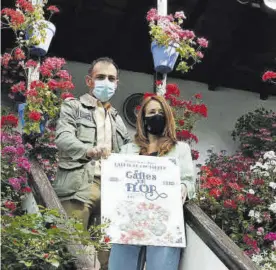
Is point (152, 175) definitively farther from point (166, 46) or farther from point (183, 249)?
point (166, 46)

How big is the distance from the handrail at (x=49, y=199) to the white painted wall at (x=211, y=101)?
13.0ft

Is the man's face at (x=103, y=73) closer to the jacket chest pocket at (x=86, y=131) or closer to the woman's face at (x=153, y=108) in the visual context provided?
the jacket chest pocket at (x=86, y=131)

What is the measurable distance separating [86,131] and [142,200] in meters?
0.72

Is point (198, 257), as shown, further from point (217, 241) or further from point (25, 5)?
point (25, 5)

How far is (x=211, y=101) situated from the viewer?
930cm

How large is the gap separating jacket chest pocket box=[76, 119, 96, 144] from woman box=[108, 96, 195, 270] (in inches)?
9.7

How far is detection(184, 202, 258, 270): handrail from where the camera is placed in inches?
147

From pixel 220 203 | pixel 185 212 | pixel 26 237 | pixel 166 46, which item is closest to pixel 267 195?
pixel 220 203

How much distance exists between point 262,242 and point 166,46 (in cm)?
213

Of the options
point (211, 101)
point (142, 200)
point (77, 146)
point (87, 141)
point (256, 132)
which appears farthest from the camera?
point (211, 101)

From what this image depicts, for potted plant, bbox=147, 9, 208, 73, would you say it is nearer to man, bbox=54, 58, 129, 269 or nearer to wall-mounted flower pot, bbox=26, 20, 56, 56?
wall-mounted flower pot, bbox=26, 20, 56, 56

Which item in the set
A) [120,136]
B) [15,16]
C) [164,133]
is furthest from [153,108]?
[15,16]

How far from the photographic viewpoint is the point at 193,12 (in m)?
8.30

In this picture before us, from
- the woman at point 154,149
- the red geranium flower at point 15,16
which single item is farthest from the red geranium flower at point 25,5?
the woman at point 154,149
